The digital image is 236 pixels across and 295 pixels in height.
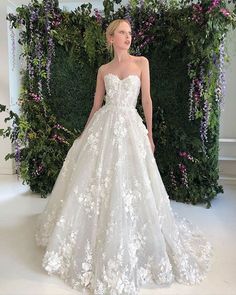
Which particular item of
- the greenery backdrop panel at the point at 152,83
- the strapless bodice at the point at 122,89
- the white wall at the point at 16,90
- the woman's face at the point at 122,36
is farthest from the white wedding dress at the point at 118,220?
the white wall at the point at 16,90

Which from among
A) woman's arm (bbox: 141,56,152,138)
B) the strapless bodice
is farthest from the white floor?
the strapless bodice

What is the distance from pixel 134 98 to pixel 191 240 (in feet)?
3.87

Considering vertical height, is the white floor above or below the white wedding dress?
below

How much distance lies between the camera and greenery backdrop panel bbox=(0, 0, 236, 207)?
307cm

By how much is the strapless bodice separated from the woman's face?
0.21 m

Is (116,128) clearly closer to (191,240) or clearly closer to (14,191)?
(191,240)

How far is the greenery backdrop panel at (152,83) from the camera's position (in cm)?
307

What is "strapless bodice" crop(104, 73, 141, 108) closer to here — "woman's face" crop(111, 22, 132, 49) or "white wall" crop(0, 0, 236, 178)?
"woman's face" crop(111, 22, 132, 49)

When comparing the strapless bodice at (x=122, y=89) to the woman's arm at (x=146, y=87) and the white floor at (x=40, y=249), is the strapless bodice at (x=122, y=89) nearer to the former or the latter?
the woman's arm at (x=146, y=87)

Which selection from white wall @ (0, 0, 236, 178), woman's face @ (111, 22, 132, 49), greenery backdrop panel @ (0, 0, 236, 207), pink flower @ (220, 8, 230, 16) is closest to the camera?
woman's face @ (111, 22, 132, 49)

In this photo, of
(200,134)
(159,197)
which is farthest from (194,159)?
(159,197)

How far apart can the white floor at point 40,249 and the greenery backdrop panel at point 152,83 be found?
220 mm

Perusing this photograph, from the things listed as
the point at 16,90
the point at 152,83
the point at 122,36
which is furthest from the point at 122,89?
the point at 16,90

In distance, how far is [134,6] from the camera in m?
3.21
